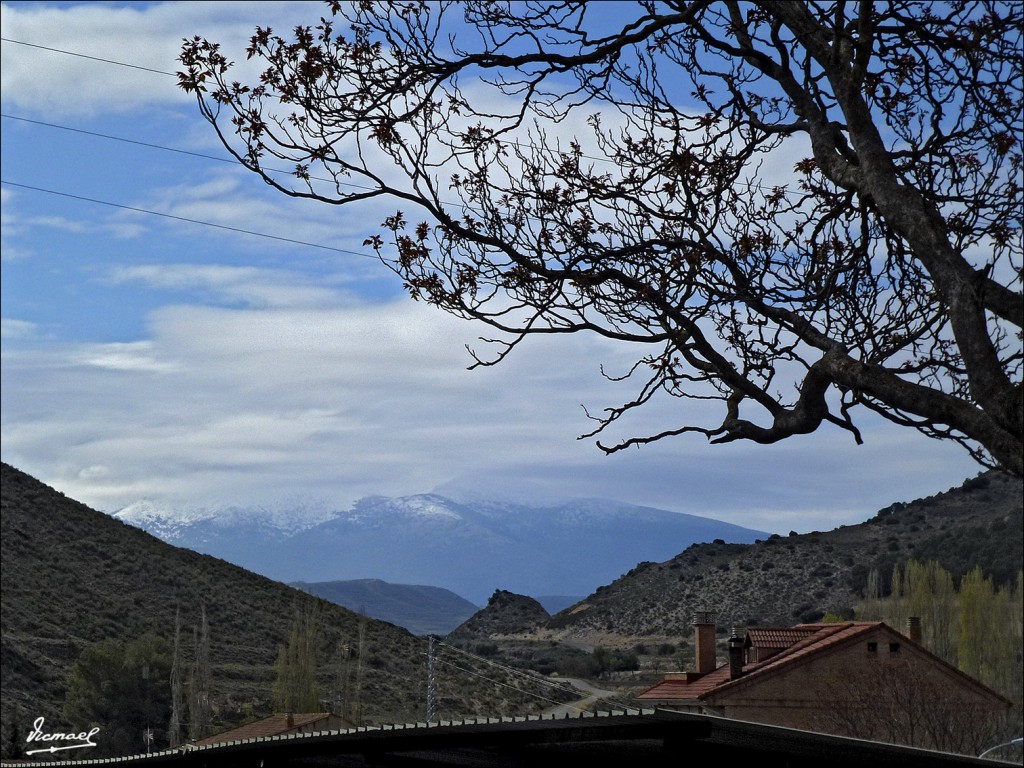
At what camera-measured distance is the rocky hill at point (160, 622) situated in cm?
4291

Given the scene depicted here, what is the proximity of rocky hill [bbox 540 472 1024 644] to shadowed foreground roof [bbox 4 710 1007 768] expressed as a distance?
1146 inches

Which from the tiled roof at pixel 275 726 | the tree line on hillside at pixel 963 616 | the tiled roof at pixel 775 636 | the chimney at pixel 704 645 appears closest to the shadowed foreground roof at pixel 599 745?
the tiled roof at pixel 275 726

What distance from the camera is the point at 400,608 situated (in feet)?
481

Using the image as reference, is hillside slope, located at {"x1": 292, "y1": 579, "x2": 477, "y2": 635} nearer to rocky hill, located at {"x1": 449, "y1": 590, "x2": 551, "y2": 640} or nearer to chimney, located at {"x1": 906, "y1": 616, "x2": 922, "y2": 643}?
rocky hill, located at {"x1": 449, "y1": 590, "x2": 551, "y2": 640}

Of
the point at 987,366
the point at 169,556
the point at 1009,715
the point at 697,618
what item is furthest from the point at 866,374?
the point at 169,556

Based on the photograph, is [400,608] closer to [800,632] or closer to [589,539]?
[589,539]

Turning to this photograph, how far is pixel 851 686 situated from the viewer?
27.6m

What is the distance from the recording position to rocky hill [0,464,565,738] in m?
42.9

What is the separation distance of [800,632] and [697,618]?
327cm

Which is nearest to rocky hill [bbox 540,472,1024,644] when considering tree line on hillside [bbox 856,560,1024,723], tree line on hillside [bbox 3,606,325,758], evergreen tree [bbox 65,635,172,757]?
tree line on hillside [bbox 856,560,1024,723]

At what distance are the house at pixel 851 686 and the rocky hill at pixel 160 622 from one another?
1357 cm

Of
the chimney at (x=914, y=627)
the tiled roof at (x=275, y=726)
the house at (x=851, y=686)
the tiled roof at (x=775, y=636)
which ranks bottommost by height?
the tiled roof at (x=275, y=726)

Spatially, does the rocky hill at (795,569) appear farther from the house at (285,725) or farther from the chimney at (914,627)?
the house at (285,725)

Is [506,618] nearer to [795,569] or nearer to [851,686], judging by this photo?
[795,569]
